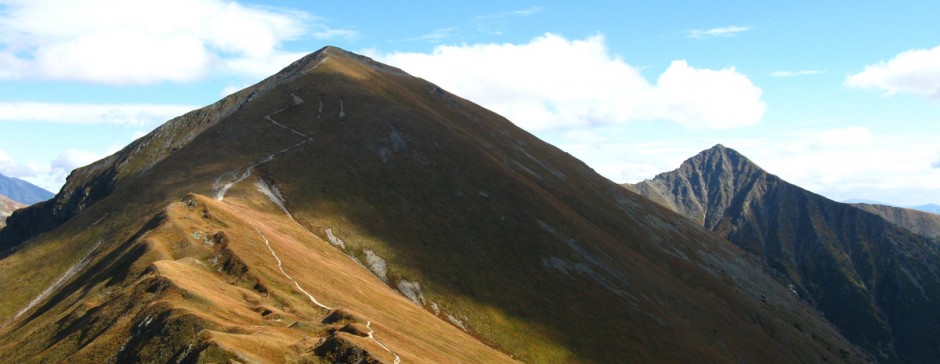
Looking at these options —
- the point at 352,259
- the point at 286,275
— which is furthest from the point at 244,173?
the point at 286,275

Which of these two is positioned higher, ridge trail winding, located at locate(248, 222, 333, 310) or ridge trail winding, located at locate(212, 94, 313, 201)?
ridge trail winding, located at locate(212, 94, 313, 201)

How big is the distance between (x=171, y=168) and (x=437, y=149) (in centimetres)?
6229

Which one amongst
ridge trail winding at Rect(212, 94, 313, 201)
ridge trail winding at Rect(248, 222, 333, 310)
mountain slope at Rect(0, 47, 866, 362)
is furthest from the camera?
ridge trail winding at Rect(212, 94, 313, 201)

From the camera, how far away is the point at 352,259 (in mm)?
110312

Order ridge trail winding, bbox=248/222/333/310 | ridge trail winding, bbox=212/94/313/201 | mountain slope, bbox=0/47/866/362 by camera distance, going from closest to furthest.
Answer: mountain slope, bbox=0/47/866/362, ridge trail winding, bbox=248/222/333/310, ridge trail winding, bbox=212/94/313/201

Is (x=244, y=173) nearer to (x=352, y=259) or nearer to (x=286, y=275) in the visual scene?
(x=352, y=259)

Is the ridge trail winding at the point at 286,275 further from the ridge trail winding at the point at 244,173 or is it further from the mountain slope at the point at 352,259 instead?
the ridge trail winding at the point at 244,173

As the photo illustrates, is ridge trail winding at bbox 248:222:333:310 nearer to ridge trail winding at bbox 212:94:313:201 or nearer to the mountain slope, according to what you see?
the mountain slope

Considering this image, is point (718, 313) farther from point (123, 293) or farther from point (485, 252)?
point (123, 293)

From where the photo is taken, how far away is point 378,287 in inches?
3819

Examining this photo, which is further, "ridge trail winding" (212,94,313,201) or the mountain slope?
"ridge trail winding" (212,94,313,201)

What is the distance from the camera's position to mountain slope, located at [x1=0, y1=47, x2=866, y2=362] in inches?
2258

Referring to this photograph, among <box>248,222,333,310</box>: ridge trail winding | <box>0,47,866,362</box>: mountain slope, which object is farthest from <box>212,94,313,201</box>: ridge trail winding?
<box>248,222,333,310</box>: ridge trail winding

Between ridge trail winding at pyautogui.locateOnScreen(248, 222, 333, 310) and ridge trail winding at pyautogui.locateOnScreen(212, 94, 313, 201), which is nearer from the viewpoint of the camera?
ridge trail winding at pyautogui.locateOnScreen(248, 222, 333, 310)
